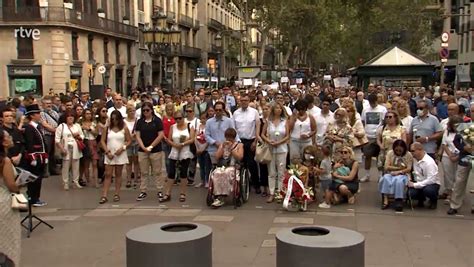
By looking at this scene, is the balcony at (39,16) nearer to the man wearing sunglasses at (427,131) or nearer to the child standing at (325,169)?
the child standing at (325,169)

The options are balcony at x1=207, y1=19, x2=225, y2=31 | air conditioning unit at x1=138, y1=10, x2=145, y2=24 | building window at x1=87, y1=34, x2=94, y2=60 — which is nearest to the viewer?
building window at x1=87, y1=34, x2=94, y2=60

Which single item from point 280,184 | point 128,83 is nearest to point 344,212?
point 280,184

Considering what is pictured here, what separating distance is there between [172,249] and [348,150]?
5.94 meters

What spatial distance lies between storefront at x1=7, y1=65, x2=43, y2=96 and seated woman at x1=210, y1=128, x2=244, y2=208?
31.7 metres

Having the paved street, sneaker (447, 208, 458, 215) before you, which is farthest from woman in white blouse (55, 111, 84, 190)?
sneaker (447, 208, 458, 215)

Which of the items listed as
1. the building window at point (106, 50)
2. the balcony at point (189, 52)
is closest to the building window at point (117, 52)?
the building window at point (106, 50)

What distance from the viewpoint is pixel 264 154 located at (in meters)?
10.4

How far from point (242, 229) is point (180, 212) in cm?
157

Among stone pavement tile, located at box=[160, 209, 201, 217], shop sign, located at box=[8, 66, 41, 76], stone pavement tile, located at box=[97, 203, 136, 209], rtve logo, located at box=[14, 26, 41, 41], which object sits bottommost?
stone pavement tile, located at box=[160, 209, 201, 217]

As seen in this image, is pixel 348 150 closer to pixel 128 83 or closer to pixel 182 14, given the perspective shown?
pixel 128 83

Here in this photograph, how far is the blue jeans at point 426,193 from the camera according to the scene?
9391mm

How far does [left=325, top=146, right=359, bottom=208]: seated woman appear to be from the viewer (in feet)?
32.4

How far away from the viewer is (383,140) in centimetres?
1064

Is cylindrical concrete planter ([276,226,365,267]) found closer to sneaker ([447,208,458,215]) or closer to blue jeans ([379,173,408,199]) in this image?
blue jeans ([379,173,408,199])
